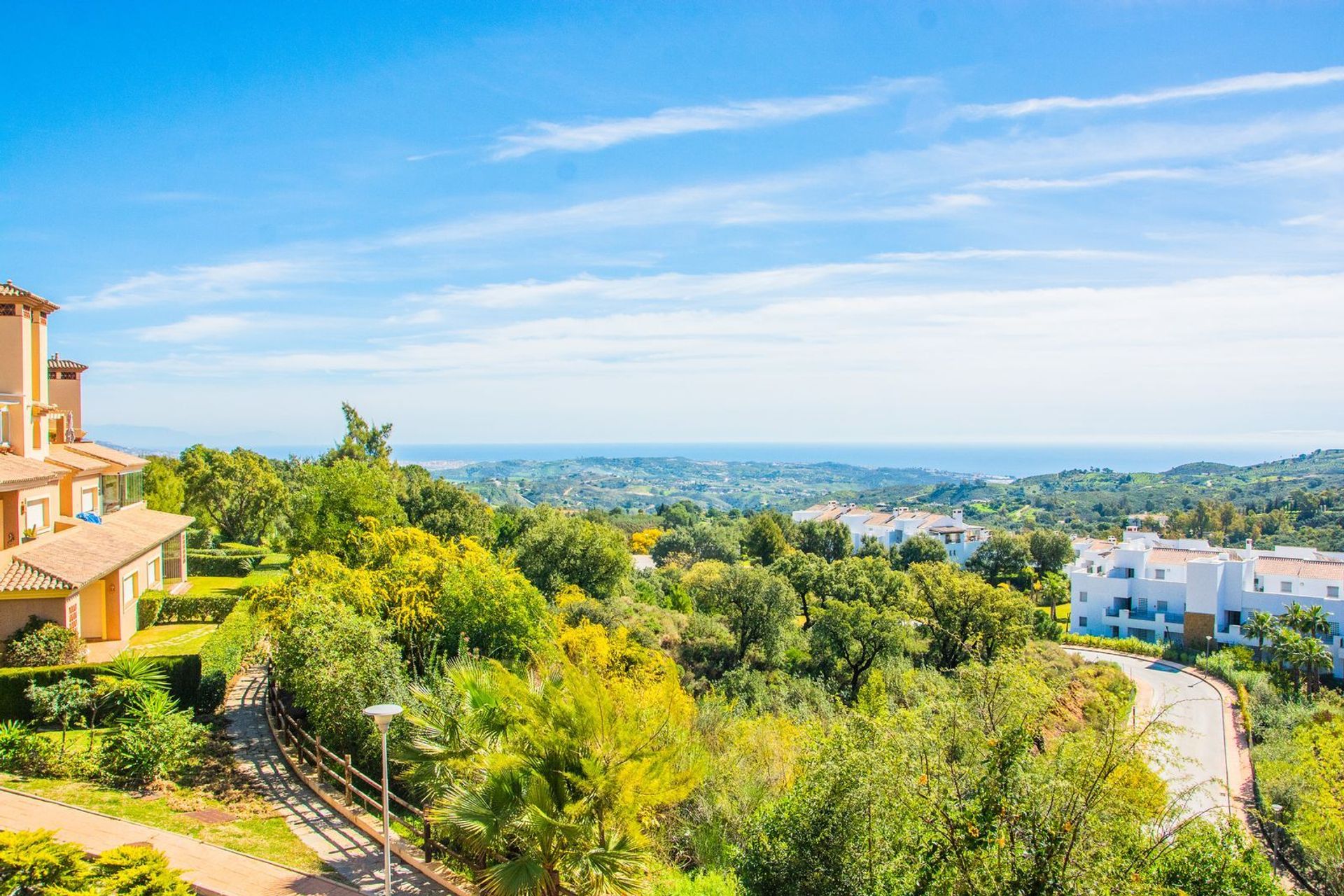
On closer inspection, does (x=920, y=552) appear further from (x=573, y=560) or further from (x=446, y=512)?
(x=446, y=512)

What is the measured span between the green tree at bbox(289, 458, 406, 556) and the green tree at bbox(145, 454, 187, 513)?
832 cm

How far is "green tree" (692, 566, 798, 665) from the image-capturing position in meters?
32.7

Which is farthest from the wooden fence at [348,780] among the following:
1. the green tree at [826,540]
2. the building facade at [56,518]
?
the green tree at [826,540]

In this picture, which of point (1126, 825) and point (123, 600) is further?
point (123, 600)

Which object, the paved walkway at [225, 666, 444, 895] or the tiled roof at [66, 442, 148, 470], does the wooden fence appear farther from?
the tiled roof at [66, 442, 148, 470]

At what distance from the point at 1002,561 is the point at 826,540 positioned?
42.9ft

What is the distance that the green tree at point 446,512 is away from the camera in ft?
122

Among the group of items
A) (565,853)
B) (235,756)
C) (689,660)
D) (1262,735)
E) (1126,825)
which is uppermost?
(1126,825)

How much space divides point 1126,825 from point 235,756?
12907 mm

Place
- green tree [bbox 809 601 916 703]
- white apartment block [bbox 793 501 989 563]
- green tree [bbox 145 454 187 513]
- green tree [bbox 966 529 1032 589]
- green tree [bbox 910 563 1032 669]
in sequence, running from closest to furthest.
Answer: green tree [bbox 809 601 916 703] < green tree [bbox 910 563 1032 669] < green tree [bbox 145 454 187 513] < green tree [bbox 966 529 1032 589] < white apartment block [bbox 793 501 989 563]

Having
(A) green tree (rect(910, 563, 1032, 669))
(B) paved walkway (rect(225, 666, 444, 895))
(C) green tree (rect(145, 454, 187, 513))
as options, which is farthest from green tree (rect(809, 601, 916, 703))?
(C) green tree (rect(145, 454, 187, 513))

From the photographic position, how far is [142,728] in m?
12.2

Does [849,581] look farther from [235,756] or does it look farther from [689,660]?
[235,756]

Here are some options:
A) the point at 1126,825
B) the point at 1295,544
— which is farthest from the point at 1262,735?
the point at 1295,544
